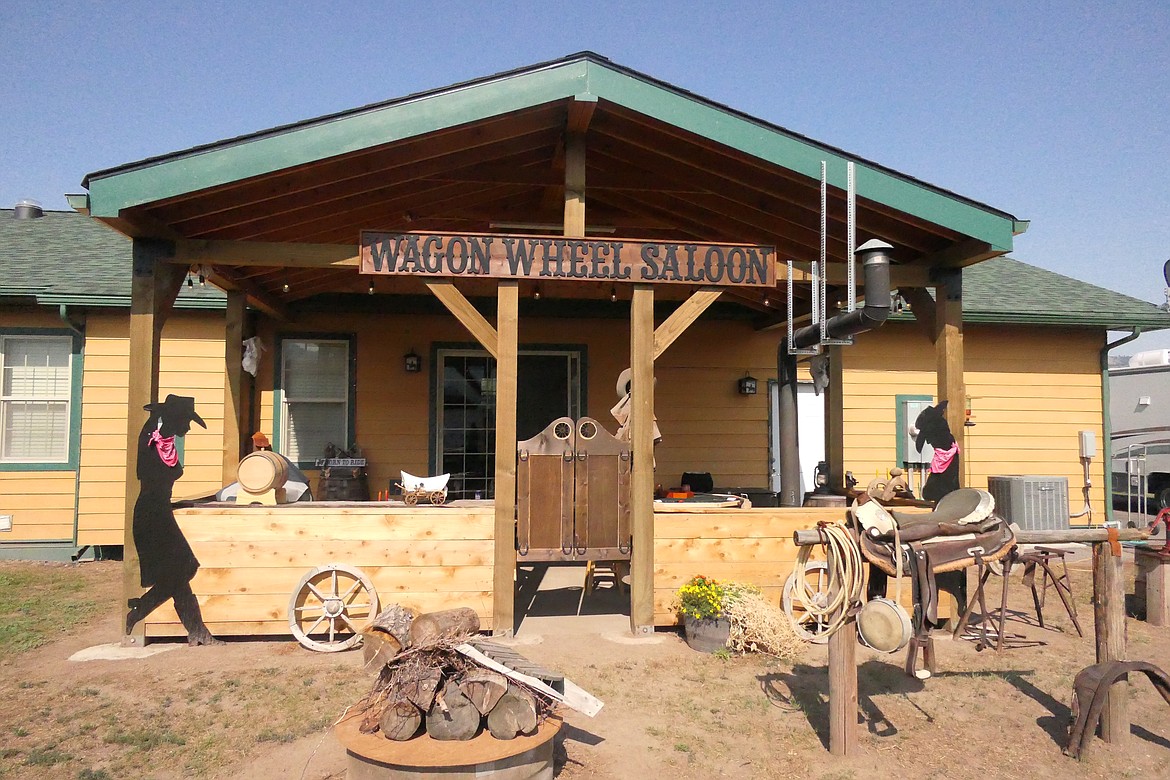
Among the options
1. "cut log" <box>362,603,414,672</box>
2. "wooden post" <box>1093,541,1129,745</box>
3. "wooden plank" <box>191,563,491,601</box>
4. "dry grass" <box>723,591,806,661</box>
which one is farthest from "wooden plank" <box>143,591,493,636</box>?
"wooden post" <box>1093,541,1129,745</box>

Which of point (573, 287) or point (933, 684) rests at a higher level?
point (573, 287)

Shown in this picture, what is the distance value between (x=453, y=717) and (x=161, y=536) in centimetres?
331

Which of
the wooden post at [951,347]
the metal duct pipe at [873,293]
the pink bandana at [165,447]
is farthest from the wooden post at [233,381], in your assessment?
the wooden post at [951,347]

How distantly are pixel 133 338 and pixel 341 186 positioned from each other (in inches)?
74.0

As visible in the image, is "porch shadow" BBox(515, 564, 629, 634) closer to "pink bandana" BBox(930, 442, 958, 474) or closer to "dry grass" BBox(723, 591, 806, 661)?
"dry grass" BBox(723, 591, 806, 661)

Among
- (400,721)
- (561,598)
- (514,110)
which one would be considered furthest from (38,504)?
(400,721)

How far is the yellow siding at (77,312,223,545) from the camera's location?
8516 millimetres

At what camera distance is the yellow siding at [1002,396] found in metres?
9.77

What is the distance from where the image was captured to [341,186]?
5.80 meters

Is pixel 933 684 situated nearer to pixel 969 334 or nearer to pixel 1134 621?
pixel 1134 621

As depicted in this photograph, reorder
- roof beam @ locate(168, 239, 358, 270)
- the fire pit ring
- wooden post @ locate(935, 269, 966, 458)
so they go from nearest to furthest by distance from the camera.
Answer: the fire pit ring
roof beam @ locate(168, 239, 358, 270)
wooden post @ locate(935, 269, 966, 458)

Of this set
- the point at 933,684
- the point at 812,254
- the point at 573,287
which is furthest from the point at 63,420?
the point at 933,684

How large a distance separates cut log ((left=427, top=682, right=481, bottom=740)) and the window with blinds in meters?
7.59

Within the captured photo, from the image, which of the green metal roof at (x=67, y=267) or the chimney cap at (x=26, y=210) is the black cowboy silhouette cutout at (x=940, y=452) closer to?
the green metal roof at (x=67, y=267)
